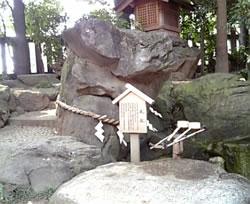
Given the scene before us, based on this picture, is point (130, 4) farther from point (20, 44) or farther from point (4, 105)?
point (20, 44)

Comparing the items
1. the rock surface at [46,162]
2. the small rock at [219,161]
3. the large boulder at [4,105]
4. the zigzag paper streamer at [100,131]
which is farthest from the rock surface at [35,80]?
the small rock at [219,161]

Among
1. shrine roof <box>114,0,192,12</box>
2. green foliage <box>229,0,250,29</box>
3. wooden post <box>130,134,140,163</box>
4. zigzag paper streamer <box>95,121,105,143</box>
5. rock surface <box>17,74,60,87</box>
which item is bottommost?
wooden post <box>130,134,140,163</box>

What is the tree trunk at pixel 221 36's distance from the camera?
309 inches

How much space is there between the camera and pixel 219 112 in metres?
5.95

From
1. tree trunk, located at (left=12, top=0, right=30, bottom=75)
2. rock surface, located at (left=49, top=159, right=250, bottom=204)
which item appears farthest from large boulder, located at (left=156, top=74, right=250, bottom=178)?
tree trunk, located at (left=12, top=0, right=30, bottom=75)

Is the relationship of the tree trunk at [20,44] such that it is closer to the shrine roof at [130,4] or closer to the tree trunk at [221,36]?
the shrine roof at [130,4]

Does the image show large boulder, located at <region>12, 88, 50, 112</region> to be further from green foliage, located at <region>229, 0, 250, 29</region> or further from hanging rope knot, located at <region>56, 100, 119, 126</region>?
green foliage, located at <region>229, 0, 250, 29</region>

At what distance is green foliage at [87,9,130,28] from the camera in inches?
388

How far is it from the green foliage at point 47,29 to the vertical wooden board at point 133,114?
8.37m

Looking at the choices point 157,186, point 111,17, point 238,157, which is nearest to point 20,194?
point 157,186

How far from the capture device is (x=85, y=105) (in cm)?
595

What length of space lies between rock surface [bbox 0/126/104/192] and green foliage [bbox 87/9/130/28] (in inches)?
203

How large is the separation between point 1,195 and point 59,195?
1120mm

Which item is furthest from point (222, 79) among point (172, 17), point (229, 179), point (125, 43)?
point (172, 17)
